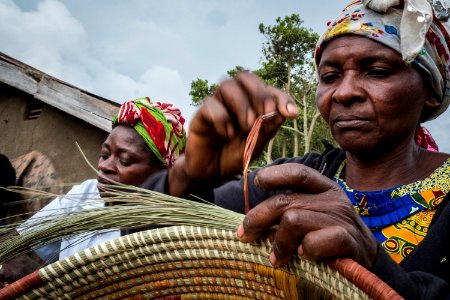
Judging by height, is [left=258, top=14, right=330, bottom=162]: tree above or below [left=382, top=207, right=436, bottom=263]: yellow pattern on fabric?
above

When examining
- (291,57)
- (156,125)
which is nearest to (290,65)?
(291,57)

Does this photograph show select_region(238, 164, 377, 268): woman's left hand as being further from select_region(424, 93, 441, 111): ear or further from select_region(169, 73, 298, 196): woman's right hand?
select_region(424, 93, 441, 111): ear

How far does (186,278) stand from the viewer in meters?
1.15

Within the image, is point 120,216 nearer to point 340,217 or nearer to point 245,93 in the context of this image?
point 245,93

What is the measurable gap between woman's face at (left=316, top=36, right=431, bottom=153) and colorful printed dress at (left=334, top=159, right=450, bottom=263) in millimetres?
159

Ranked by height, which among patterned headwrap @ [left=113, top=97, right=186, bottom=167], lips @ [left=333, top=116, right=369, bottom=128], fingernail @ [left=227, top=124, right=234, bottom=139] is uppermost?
patterned headwrap @ [left=113, top=97, right=186, bottom=167]

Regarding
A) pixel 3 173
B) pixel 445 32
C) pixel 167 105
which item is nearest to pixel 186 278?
pixel 445 32

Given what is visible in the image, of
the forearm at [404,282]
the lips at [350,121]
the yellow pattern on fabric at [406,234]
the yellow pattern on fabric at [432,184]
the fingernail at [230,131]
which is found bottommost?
the forearm at [404,282]

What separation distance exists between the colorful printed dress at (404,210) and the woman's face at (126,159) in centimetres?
153

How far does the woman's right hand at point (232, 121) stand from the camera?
99 cm

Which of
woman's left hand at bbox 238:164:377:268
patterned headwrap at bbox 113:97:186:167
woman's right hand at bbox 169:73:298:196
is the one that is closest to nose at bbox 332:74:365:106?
woman's right hand at bbox 169:73:298:196

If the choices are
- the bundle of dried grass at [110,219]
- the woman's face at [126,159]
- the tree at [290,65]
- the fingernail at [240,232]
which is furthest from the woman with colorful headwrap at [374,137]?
the tree at [290,65]

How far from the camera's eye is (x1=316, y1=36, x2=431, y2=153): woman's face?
143cm

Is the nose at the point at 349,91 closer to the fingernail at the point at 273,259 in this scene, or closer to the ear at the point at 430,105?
the ear at the point at 430,105
